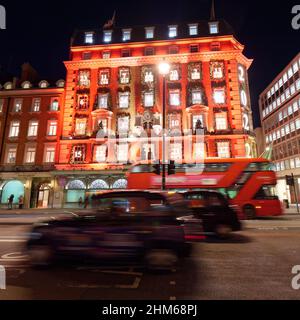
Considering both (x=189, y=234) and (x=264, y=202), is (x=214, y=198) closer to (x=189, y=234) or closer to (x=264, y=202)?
(x=189, y=234)

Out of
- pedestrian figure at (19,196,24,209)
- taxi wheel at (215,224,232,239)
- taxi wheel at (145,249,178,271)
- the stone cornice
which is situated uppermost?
the stone cornice

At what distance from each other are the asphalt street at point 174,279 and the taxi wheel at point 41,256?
16 centimetres

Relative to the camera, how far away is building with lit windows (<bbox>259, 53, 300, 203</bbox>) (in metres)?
39.9

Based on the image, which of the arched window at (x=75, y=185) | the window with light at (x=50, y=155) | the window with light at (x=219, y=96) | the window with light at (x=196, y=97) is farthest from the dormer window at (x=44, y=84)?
the window with light at (x=219, y=96)

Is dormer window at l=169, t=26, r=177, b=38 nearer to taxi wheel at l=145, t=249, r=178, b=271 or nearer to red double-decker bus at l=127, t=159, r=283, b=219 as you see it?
red double-decker bus at l=127, t=159, r=283, b=219

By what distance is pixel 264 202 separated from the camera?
1609 centimetres

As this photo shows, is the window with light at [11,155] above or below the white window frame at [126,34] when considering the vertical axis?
below

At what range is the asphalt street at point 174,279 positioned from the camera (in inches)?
157

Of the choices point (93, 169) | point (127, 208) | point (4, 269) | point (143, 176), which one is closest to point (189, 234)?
point (127, 208)

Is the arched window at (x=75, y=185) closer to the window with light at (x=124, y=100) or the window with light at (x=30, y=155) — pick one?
the window with light at (x=30, y=155)

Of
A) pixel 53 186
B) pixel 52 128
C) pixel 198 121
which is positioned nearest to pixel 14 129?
pixel 52 128

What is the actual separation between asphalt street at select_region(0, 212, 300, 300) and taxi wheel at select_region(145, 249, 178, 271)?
0.16 meters

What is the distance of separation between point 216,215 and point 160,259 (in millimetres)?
4918

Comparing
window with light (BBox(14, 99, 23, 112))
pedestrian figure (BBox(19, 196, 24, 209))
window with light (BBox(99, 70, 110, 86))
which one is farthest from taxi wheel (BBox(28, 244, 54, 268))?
window with light (BBox(14, 99, 23, 112))
